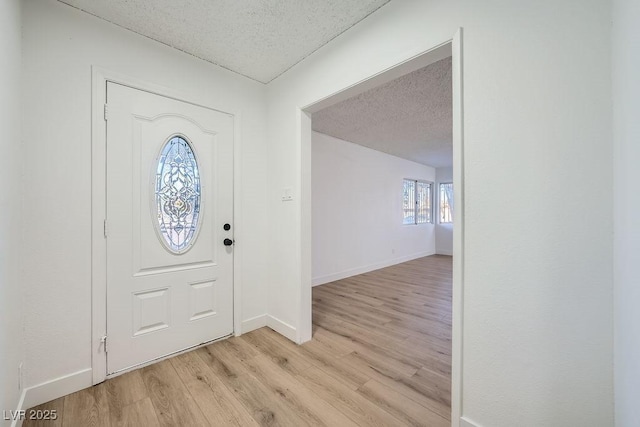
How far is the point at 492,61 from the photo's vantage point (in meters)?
1.23

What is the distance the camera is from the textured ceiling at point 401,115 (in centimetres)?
263

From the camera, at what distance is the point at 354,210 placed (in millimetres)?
4969

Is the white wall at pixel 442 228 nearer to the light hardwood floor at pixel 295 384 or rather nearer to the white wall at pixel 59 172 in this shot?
the light hardwood floor at pixel 295 384

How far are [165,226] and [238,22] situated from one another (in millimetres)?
1640

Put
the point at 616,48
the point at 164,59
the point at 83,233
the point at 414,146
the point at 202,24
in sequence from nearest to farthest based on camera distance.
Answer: the point at 616,48
the point at 83,233
the point at 202,24
the point at 164,59
the point at 414,146

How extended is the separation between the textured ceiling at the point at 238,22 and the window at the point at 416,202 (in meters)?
5.05

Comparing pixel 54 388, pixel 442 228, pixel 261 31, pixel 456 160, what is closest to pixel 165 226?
pixel 54 388

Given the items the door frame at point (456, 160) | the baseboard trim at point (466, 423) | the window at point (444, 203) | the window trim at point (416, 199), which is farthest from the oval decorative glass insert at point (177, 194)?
the window at point (444, 203)

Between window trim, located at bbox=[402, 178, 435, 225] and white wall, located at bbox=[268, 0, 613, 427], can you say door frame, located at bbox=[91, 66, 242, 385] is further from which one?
window trim, located at bbox=[402, 178, 435, 225]

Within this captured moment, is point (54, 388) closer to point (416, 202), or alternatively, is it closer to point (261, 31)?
point (261, 31)

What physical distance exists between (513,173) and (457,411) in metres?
1.25

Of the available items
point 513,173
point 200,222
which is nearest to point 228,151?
point 200,222

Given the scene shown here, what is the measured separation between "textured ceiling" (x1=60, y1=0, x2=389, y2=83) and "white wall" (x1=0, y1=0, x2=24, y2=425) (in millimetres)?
581

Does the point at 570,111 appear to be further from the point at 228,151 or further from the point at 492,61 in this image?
the point at 228,151
